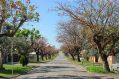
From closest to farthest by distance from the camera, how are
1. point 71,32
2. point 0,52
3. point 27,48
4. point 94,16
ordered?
point 94,16 < point 0,52 < point 27,48 < point 71,32

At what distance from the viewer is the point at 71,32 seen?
88.4m

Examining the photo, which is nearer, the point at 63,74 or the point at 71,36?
the point at 63,74

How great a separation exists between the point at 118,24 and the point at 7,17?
1350cm

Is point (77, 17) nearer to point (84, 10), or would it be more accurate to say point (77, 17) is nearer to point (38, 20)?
point (84, 10)

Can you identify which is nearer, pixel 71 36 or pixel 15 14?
pixel 15 14

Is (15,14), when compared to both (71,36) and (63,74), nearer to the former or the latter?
(63,74)

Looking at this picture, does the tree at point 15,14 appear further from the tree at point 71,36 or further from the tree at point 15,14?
the tree at point 71,36

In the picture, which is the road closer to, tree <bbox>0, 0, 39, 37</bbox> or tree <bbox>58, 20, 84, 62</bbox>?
tree <bbox>0, 0, 39, 37</bbox>

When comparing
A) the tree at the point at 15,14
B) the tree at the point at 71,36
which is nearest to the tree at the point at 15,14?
the tree at the point at 15,14

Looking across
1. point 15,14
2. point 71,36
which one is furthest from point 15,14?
point 71,36

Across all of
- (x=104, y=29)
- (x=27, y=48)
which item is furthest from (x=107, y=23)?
(x=27, y=48)

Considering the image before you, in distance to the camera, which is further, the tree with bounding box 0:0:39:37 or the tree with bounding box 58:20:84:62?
the tree with bounding box 58:20:84:62

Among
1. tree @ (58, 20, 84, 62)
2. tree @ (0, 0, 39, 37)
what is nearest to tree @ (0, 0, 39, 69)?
tree @ (0, 0, 39, 37)

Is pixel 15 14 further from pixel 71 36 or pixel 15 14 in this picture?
pixel 71 36
